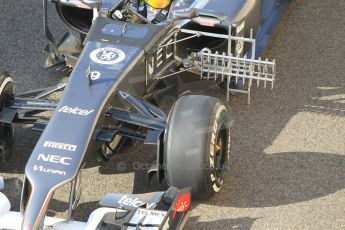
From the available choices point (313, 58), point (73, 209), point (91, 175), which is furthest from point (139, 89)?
point (313, 58)

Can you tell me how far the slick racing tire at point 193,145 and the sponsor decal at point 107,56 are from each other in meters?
0.71

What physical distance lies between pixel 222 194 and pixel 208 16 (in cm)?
168

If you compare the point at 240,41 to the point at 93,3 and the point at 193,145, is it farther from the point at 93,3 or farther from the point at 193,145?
the point at 193,145

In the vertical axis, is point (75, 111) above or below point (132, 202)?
above

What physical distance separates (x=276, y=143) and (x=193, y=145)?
1.31 metres

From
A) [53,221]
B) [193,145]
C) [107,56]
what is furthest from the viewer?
[107,56]

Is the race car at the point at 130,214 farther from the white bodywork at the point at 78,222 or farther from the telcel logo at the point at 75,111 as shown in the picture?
the telcel logo at the point at 75,111

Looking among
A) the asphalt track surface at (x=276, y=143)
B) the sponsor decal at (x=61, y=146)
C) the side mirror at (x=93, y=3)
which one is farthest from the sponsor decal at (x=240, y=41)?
the sponsor decal at (x=61, y=146)

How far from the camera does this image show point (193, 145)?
22.1 ft

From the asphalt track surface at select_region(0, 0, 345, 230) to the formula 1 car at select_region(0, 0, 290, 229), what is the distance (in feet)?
0.58

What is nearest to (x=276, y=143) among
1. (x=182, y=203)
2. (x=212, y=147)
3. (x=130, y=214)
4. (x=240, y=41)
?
(x=240, y=41)

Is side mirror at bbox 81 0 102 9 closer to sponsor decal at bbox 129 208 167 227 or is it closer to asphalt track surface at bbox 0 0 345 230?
asphalt track surface at bbox 0 0 345 230

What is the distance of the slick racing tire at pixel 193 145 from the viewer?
6738mm

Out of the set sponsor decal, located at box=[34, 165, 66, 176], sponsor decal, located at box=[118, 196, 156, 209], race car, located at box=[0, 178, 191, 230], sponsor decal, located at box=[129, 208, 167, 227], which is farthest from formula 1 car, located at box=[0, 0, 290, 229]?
sponsor decal, located at box=[129, 208, 167, 227]
